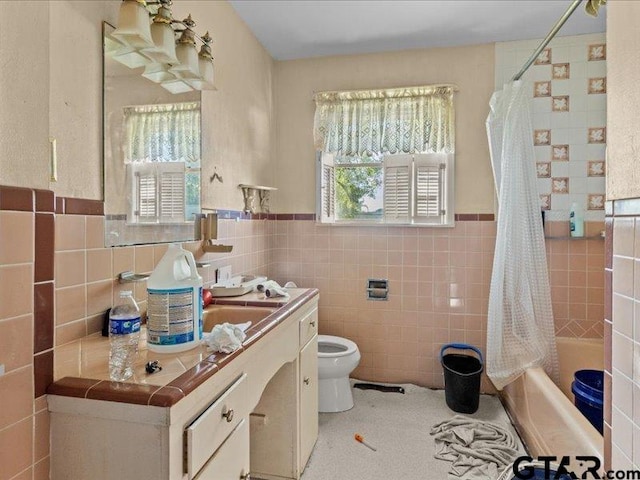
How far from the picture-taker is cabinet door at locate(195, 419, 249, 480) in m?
0.97

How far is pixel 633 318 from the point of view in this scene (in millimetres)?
853

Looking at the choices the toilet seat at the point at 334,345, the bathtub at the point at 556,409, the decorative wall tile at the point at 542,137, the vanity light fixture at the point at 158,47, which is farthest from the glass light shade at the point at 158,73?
the decorative wall tile at the point at 542,137

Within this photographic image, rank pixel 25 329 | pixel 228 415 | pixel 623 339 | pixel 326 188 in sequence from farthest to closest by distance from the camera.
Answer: pixel 326 188
pixel 228 415
pixel 623 339
pixel 25 329

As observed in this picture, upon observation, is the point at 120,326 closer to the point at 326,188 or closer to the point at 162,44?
the point at 162,44

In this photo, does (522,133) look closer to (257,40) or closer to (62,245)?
(257,40)

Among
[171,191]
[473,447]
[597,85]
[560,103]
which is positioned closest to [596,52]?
[597,85]

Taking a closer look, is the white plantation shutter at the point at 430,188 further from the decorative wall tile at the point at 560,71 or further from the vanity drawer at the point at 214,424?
the vanity drawer at the point at 214,424

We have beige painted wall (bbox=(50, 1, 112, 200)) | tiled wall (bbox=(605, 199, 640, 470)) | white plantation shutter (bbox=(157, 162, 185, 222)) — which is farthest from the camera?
white plantation shutter (bbox=(157, 162, 185, 222))

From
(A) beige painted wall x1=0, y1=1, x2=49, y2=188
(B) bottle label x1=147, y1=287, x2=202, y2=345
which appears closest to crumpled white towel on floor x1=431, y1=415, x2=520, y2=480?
(B) bottle label x1=147, y1=287, x2=202, y2=345

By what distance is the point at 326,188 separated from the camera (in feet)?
9.70

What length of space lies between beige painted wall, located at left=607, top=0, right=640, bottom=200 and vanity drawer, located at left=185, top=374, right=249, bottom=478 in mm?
1120

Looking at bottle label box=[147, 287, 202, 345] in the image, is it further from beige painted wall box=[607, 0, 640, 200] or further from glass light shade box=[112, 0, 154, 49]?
beige painted wall box=[607, 0, 640, 200]

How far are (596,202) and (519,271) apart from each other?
789 mm

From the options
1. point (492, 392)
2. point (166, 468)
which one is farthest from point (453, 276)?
point (166, 468)
